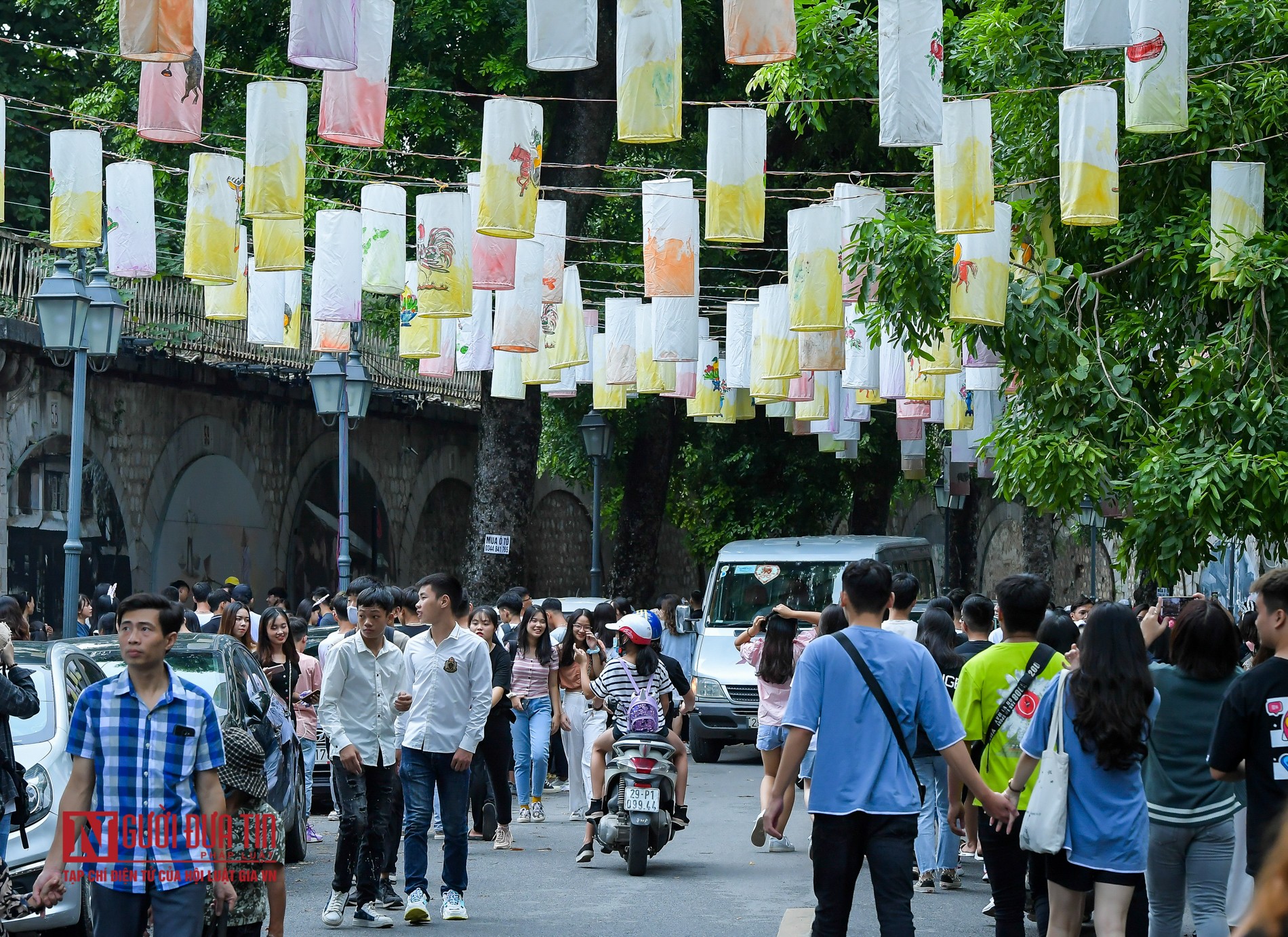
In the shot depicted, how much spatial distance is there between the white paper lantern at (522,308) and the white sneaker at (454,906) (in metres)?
8.01

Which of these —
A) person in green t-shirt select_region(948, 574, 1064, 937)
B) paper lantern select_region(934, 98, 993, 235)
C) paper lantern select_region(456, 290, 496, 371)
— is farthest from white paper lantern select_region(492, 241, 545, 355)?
person in green t-shirt select_region(948, 574, 1064, 937)

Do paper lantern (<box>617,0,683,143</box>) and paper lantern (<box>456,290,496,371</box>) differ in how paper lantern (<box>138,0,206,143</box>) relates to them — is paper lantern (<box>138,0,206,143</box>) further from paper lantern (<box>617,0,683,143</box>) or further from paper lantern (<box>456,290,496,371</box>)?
paper lantern (<box>456,290,496,371</box>)

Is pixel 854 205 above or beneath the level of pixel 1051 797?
above

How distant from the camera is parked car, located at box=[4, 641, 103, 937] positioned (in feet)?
26.9

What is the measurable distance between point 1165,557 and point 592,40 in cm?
572

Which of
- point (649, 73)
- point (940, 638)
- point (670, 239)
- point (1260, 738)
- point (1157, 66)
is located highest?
point (1157, 66)

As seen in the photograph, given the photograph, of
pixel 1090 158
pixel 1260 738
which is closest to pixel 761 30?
pixel 1090 158

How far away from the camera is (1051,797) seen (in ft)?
21.0

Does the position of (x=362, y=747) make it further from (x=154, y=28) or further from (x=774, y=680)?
(x=154, y=28)

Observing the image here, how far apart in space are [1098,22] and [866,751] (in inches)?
271

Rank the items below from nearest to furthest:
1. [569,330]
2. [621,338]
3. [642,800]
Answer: [642,800], [569,330], [621,338]

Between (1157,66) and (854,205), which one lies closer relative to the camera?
(1157,66)

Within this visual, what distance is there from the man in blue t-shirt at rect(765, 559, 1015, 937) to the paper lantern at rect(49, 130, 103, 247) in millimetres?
10448

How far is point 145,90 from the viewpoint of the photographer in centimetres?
1261
